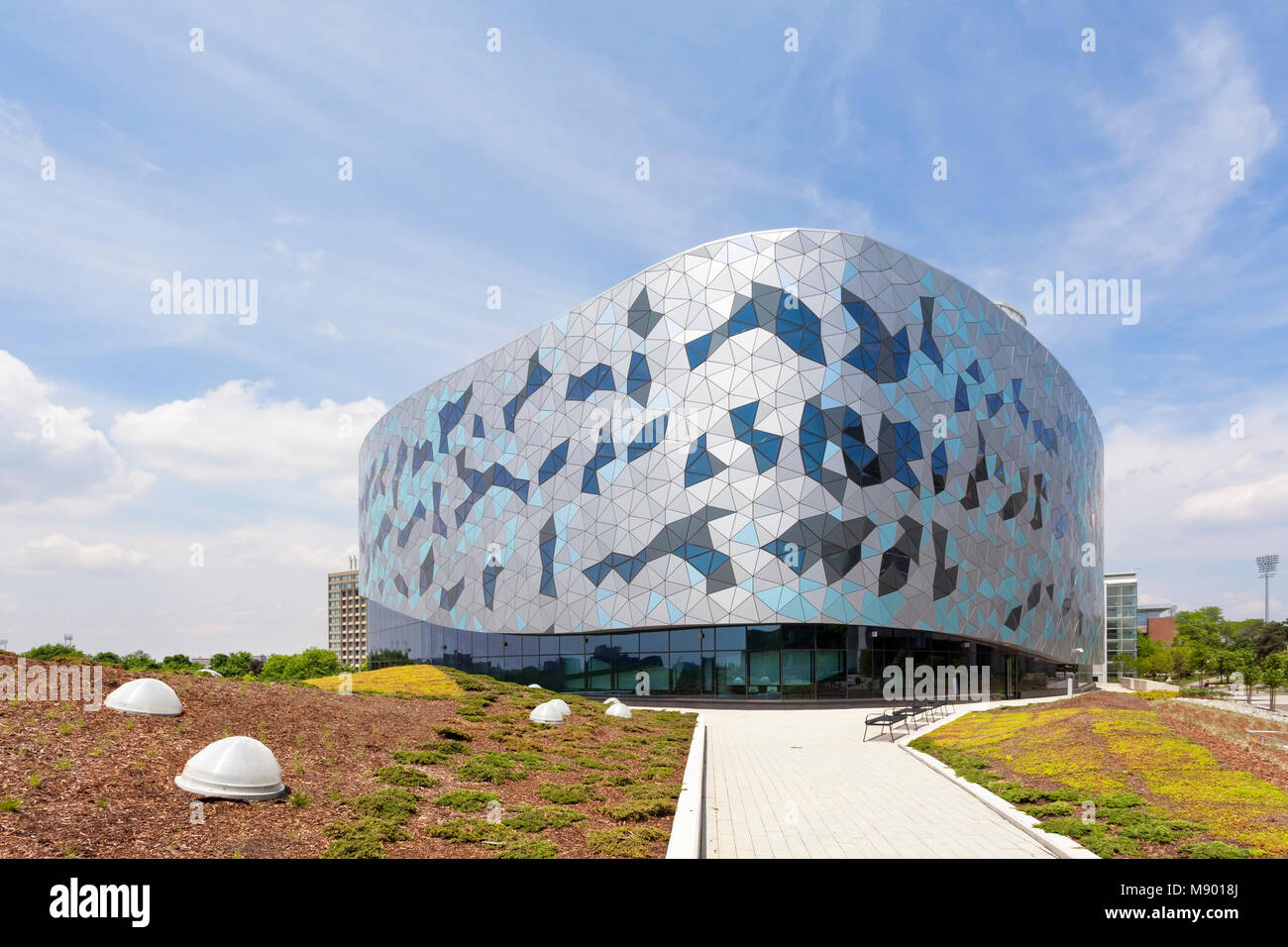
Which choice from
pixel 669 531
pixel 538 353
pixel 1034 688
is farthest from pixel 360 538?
pixel 1034 688

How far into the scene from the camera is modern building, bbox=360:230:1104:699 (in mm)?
39344

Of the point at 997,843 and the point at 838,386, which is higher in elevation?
the point at 838,386

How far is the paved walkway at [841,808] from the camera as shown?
1177cm

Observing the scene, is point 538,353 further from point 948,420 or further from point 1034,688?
point 1034,688

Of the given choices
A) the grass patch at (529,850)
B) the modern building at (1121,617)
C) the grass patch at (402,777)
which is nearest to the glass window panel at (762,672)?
the grass patch at (402,777)

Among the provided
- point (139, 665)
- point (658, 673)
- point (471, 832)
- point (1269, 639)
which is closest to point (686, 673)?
point (658, 673)

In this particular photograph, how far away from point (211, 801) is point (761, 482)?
30.9 meters

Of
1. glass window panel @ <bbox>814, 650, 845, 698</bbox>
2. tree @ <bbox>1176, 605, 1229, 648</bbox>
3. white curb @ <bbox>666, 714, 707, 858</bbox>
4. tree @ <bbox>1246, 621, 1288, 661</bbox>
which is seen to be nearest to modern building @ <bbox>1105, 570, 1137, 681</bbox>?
tree @ <bbox>1176, 605, 1229, 648</bbox>

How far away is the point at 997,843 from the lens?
1199 centimetres

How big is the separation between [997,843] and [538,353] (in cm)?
4055

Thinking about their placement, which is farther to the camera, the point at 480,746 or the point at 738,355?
the point at 738,355

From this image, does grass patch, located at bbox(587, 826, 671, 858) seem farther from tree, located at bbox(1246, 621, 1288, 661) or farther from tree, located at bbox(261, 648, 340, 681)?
tree, located at bbox(1246, 621, 1288, 661)

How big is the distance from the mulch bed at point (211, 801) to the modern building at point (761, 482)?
73.2ft
